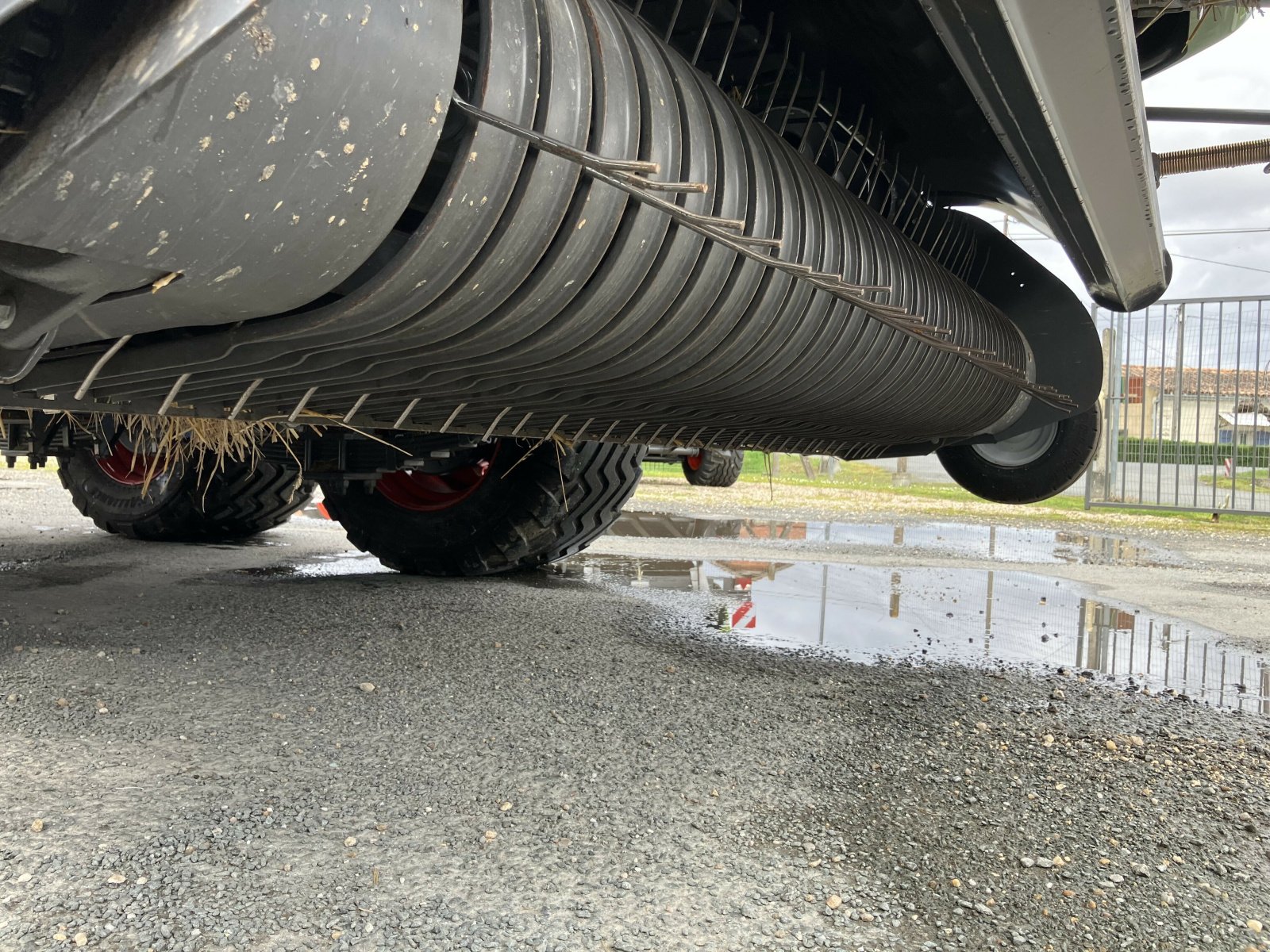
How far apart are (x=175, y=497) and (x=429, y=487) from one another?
1502 millimetres

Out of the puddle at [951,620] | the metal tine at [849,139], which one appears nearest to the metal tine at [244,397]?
the metal tine at [849,139]

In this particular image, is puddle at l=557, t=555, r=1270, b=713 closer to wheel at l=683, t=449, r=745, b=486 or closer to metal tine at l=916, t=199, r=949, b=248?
wheel at l=683, t=449, r=745, b=486

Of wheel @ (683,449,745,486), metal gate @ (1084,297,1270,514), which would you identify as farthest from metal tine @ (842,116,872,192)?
metal gate @ (1084,297,1270,514)

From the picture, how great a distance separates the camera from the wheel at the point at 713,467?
5551 mm

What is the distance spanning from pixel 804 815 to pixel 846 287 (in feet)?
3.15

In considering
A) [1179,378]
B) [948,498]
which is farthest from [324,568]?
[1179,378]

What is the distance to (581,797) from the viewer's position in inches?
65.4

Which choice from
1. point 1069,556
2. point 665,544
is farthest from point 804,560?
point 1069,556

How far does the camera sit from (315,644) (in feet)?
8.74

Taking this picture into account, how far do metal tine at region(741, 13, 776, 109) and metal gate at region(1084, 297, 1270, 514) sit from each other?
30.0 ft

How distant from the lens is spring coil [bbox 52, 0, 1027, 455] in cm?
115

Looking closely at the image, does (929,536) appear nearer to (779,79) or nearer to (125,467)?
(125,467)

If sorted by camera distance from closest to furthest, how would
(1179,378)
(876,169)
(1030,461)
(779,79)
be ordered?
(779,79) → (876,169) → (1030,461) → (1179,378)

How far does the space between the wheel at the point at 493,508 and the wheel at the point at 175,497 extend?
0.73m
